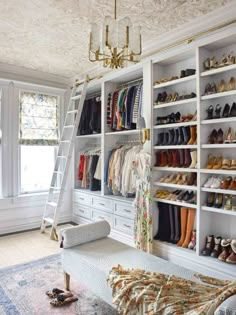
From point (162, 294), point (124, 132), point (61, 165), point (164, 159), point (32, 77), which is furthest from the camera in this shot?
point (61, 165)

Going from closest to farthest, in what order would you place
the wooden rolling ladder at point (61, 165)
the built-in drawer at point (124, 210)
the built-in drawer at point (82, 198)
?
the built-in drawer at point (124, 210) < the wooden rolling ladder at point (61, 165) < the built-in drawer at point (82, 198)

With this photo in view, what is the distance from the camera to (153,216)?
3236mm

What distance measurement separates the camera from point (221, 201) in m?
2.65

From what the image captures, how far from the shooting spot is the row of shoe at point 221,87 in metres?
2.59

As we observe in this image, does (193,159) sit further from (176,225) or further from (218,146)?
(176,225)

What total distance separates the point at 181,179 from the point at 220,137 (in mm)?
668

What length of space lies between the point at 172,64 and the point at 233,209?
196cm

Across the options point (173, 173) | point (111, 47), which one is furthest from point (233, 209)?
point (111, 47)

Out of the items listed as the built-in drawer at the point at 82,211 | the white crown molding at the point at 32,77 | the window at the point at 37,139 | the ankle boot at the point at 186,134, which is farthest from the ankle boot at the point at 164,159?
the white crown molding at the point at 32,77

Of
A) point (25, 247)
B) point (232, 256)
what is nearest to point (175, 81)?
point (232, 256)

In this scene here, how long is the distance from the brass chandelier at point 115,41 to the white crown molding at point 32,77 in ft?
8.99

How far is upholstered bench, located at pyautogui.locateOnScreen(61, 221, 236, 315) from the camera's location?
1.98 metres

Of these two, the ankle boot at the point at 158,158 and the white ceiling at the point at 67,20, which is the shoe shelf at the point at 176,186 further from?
the white ceiling at the point at 67,20

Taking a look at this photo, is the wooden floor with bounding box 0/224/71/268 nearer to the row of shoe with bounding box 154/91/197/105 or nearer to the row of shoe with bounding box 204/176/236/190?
the row of shoe with bounding box 204/176/236/190
